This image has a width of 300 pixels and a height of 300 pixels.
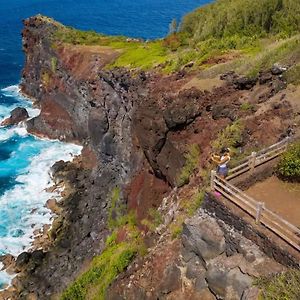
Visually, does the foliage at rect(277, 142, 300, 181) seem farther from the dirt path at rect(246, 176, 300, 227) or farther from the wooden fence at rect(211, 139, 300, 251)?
the wooden fence at rect(211, 139, 300, 251)

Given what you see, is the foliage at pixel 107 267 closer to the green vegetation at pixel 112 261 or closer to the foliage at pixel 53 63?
the green vegetation at pixel 112 261

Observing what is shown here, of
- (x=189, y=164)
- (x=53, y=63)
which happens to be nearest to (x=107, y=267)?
(x=189, y=164)

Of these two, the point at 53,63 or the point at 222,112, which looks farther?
the point at 53,63

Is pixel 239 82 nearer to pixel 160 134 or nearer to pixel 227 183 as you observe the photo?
pixel 160 134

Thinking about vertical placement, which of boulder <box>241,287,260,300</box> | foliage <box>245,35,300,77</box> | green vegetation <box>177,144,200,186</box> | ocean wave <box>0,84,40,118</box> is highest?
foliage <box>245,35,300,77</box>

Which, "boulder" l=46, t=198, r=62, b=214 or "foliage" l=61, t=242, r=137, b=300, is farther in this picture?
"boulder" l=46, t=198, r=62, b=214

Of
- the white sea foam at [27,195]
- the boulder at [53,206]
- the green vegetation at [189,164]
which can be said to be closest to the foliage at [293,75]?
the green vegetation at [189,164]

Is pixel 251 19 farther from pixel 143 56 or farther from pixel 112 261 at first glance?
pixel 112 261

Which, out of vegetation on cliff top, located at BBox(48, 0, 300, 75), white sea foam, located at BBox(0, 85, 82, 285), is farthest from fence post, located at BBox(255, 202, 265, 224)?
white sea foam, located at BBox(0, 85, 82, 285)
